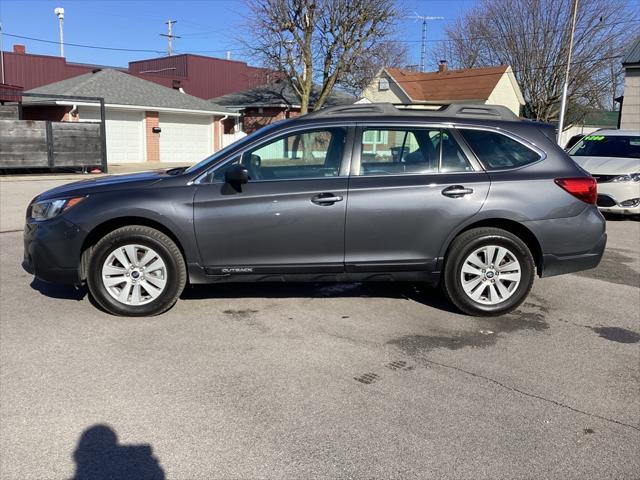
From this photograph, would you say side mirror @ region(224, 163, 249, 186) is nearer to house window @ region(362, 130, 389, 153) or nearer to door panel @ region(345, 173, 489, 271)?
door panel @ region(345, 173, 489, 271)

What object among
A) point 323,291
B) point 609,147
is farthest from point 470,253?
point 609,147

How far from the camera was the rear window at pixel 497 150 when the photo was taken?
17.1 ft

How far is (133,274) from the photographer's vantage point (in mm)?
5051

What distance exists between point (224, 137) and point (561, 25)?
62.4ft

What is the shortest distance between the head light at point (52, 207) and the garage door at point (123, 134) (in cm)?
2129

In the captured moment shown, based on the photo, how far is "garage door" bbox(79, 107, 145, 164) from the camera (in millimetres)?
25281

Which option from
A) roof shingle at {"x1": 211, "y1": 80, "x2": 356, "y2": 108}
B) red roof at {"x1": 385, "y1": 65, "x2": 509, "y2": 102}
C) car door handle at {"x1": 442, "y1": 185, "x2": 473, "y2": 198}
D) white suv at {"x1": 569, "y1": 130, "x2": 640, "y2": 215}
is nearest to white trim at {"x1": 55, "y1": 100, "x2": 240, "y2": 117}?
roof shingle at {"x1": 211, "y1": 80, "x2": 356, "y2": 108}

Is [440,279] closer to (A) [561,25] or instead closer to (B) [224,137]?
(B) [224,137]

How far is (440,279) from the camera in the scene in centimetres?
527

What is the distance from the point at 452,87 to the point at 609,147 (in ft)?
91.5

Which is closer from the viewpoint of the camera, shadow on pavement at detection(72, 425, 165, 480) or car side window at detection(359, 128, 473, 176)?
shadow on pavement at detection(72, 425, 165, 480)

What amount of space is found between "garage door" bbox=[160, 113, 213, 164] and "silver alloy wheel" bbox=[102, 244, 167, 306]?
2351 cm

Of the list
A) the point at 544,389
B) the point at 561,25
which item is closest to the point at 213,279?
the point at 544,389

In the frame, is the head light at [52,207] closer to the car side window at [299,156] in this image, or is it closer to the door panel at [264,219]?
the door panel at [264,219]
